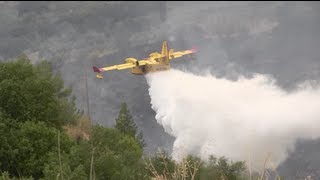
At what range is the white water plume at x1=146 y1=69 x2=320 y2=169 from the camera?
118 feet

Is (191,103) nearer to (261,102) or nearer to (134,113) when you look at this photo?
(261,102)

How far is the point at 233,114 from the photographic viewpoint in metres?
42.2

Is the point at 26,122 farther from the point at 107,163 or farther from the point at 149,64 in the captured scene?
the point at 149,64

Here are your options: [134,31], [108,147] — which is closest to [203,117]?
[108,147]

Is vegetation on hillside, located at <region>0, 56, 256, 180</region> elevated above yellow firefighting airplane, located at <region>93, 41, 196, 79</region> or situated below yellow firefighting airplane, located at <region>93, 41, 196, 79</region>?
below

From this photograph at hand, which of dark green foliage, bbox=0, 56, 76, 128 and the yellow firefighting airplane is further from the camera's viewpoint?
the yellow firefighting airplane

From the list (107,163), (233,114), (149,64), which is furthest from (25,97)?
(233,114)

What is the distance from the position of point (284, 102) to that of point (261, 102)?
2257mm

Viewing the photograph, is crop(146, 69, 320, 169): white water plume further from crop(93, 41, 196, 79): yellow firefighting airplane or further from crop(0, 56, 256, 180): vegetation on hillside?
crop(0, 56, 256, 180): vegetation on hillside

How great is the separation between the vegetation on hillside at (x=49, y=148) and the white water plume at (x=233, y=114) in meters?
7.17

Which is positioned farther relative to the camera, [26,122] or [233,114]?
[233,114]

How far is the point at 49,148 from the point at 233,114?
19.0m

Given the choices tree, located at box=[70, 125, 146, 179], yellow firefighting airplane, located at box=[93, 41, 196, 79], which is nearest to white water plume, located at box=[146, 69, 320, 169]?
yellow firefighting airplane, located at box=[93, 41, 196, 79]

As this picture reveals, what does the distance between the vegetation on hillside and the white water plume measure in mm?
7173
